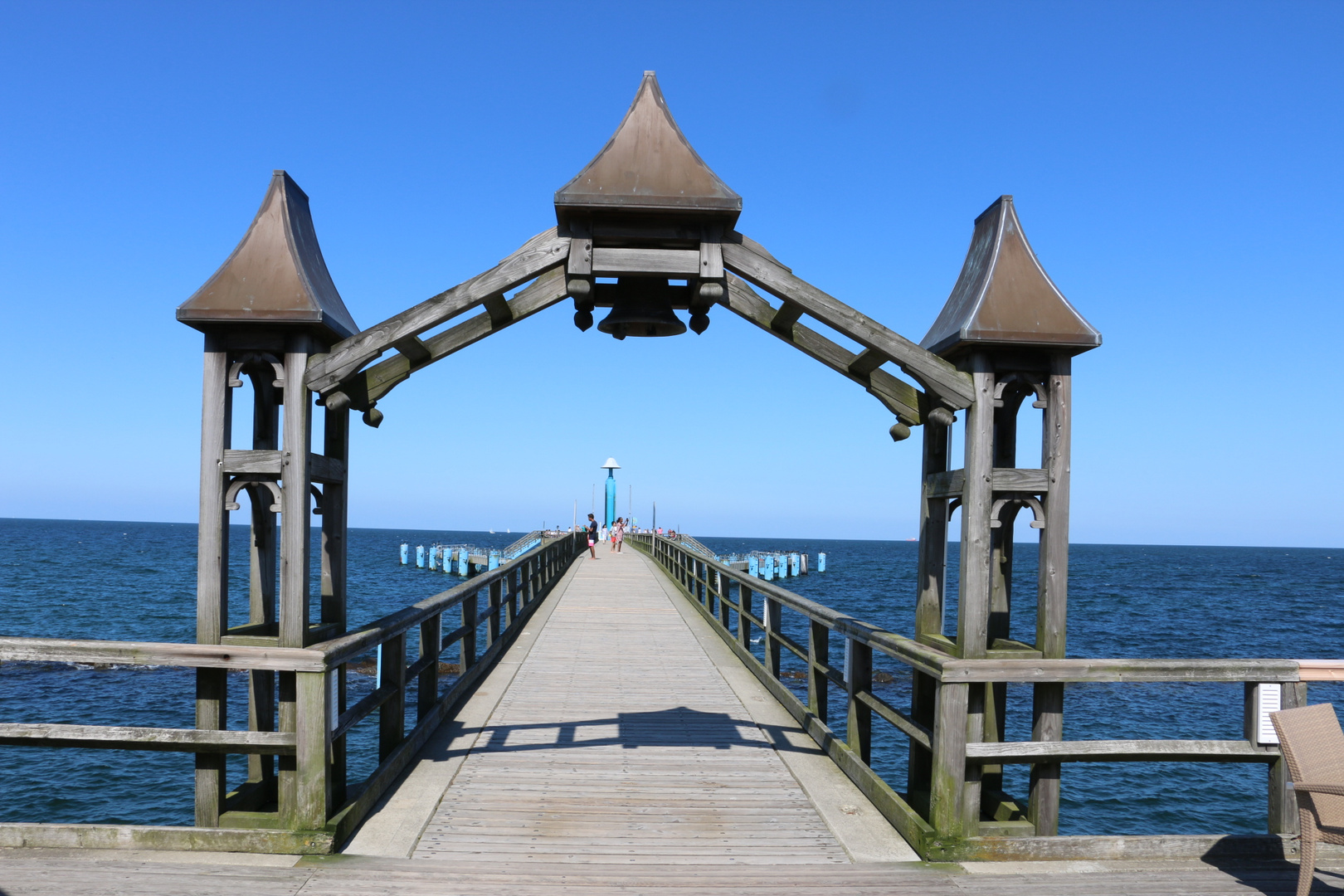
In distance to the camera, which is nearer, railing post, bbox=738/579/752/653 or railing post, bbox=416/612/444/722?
railing post, bbox=416/612/444/722

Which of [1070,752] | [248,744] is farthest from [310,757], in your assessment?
[1070,752]

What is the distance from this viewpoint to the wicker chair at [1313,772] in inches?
142

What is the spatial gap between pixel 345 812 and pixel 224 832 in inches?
19.8

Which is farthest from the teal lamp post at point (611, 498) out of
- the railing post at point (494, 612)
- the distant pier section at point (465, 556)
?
the railing post at point (494, 612)

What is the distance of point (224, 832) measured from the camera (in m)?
4.24

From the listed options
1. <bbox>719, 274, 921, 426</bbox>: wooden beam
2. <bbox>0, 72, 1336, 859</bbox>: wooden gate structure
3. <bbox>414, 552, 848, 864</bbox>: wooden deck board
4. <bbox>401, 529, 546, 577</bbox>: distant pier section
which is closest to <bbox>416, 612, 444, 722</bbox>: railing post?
<bbox>414, 552, 848, 864</bbox>: wooden deck board

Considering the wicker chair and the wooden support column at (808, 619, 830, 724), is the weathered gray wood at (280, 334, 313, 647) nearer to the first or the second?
the wooden support column at (808, 619, 830, 724)

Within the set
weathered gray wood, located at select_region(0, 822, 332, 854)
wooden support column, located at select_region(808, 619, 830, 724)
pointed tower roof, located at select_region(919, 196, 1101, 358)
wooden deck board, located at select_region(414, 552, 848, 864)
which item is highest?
pointed tower roof, located at select_region(919, 196, 1101, 358)

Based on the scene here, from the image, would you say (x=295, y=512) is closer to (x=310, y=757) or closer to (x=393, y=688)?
(x=310, y=757)

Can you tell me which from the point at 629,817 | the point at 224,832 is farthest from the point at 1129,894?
the point at 224,832

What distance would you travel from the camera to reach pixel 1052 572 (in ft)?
14.9

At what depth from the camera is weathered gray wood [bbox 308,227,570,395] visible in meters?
4.59

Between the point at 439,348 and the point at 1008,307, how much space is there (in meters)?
2.86

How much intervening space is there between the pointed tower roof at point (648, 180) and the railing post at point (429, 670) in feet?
10.2
